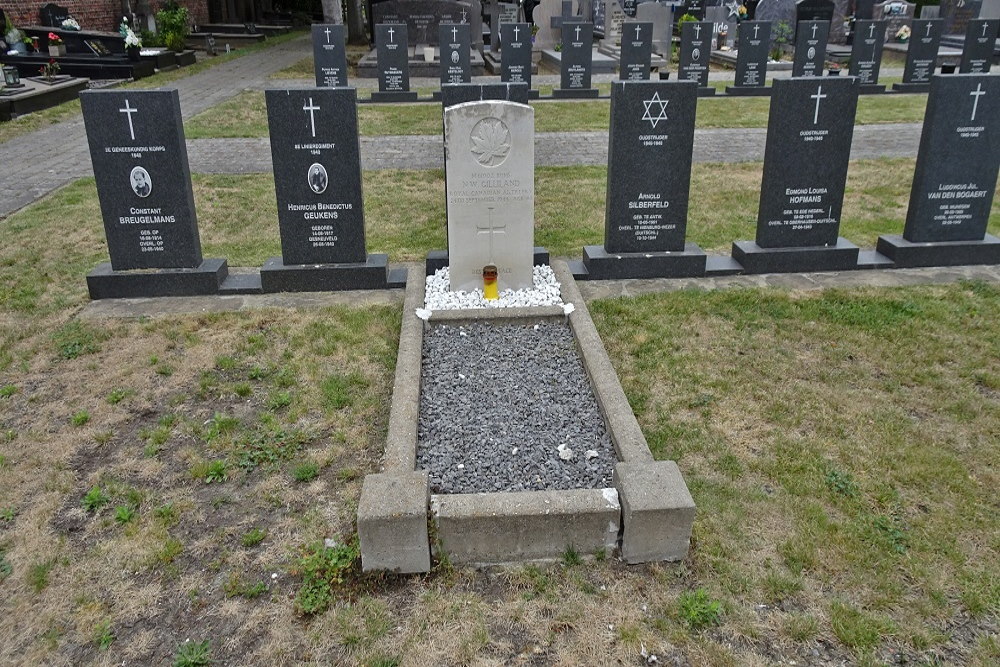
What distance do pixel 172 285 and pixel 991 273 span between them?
23.0 feet

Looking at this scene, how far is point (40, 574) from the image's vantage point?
11.1ft

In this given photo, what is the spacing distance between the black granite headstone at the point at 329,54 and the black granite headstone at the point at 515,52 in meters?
3.43

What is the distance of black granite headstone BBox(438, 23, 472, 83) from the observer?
54.9 ft

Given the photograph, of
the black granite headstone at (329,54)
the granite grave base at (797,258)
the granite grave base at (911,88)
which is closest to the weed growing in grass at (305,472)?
the granite grave base at (797,258)

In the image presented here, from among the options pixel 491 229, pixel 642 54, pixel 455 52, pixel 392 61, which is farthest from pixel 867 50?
pixel 491 229

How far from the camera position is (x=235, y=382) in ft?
16.6

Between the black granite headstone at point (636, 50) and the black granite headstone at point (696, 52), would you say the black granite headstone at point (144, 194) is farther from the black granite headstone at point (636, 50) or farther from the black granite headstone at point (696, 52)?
the black granite headstone at point (696, 52)

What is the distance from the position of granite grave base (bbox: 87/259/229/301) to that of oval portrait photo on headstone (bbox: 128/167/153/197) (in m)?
0.67

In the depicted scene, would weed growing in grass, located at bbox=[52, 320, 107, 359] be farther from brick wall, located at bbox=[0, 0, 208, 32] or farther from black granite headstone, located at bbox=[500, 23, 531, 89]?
brick wall, located at bbox=[0, 0, 208, 32]

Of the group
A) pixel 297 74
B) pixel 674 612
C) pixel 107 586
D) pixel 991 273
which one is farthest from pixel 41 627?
pixel 297 74

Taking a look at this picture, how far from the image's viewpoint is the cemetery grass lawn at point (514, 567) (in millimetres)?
3072

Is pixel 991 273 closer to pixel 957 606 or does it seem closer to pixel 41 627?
pixel 957 606

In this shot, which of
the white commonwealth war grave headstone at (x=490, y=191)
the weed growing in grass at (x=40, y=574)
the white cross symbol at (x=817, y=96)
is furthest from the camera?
the white cross symbol at (x=817, y=96)

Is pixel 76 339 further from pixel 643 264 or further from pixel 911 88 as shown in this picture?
pixel 911 88
